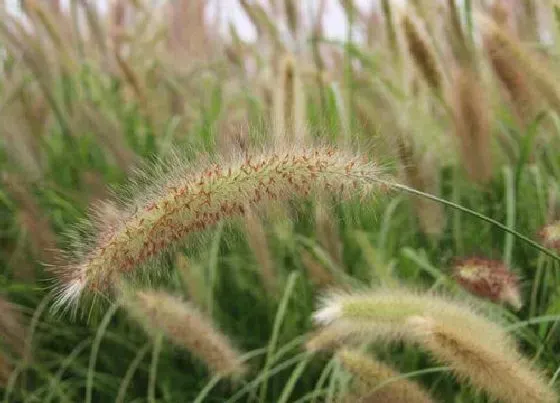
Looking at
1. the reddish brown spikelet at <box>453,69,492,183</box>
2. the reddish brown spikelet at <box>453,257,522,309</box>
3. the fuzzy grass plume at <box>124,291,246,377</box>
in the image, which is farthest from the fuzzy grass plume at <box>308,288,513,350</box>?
the reddish brown spikelet at <box>453,69,492,183</box>

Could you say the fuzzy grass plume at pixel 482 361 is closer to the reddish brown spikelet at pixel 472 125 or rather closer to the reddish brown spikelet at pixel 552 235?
the reddish brown spikelet at pixel 552 235

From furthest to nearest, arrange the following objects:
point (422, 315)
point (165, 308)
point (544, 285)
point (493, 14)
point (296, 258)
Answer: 1. point (493, 14)
2. point (296, 258)
3. point (544, 285)
4. point (165, 308)
5. point (422, 315)

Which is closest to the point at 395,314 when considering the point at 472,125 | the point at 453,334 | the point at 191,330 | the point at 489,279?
the point at 453,334

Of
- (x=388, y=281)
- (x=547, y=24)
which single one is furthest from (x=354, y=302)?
(x=547, y=24)

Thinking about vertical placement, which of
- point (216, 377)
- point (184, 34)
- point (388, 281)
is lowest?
point (216, 377)

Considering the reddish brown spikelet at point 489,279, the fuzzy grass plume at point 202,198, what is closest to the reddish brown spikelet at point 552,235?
the reddish brown spikelet at point 489,279

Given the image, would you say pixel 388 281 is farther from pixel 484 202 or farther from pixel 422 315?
pixel 484 202

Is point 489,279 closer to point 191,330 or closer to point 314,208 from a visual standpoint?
point 314,208
